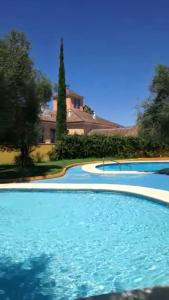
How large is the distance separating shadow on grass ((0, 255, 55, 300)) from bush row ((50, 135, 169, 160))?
2744 centimetres

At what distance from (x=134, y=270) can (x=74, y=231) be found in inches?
129

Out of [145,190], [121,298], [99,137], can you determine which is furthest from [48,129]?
[121,298]

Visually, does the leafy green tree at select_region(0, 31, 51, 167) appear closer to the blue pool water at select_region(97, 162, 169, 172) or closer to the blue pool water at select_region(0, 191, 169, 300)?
the blue pool water at select_region(0, 191, 169, 300)

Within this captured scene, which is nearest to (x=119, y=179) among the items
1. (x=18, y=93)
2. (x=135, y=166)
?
(x=18, y=93)

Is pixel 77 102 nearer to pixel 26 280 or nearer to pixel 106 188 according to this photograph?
pixel 106 188

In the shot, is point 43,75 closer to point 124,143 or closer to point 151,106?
point 151,106

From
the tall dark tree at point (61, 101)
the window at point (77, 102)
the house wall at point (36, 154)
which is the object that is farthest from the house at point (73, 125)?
the house wall at point (36, 154)

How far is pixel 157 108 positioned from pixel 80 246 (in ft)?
46.6

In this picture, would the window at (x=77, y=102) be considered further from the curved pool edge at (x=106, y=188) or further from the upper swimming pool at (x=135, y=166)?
the curved pool edge at (x=106, y=188)

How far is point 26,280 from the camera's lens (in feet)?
20.3

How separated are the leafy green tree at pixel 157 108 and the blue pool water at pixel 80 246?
798 centimetres

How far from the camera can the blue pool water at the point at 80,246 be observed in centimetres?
592

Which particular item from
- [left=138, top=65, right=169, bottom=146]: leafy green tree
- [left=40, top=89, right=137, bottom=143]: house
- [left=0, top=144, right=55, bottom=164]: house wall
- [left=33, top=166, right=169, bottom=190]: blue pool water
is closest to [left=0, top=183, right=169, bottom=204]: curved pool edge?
[left=33, top=166, right=169, bottom=190]: blue pool water

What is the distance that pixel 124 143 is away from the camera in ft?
117
